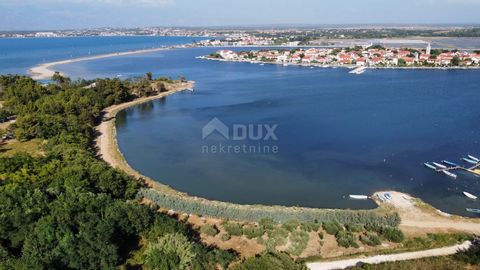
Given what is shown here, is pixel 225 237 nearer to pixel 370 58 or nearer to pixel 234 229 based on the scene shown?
pixel 234 229

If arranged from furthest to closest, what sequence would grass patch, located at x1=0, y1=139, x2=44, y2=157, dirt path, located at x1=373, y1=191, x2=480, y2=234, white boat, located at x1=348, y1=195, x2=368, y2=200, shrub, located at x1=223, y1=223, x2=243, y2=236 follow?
grass patch, located at x1=0, y1=139, x2=44, y2=157 < white boat, located at x1=348, y1=195, x2=368, y2=200 < dirt path, located at x1=373, y1=191, x2=480, y2=234 < shrub, located at x1=223, y1=223, x2=243, y2=236

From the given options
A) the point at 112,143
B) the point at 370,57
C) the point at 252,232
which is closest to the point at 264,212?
the point at 252,232

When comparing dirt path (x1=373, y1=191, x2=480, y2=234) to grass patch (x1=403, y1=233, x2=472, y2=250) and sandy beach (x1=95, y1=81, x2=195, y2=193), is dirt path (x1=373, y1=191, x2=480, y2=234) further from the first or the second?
sandy beach (x1=95, y1=81, x2=195, y2=193)

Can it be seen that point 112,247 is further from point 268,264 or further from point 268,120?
point 268,120

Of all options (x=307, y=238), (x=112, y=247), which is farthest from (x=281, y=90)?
(x=112, y=247)

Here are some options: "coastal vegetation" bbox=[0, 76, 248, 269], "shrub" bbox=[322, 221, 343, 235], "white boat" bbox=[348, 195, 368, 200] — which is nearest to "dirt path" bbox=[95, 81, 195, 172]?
"coastal vegetation" bbox=[0, 76, 248, 269]

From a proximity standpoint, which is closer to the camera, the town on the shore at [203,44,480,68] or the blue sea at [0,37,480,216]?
the blue sea at [0,37,480,216]

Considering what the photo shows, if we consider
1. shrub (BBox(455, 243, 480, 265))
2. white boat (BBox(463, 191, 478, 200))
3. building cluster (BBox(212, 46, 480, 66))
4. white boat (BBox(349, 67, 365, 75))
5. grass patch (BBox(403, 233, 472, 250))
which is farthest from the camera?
building cluster (BBox(212, 46, 480, 66))

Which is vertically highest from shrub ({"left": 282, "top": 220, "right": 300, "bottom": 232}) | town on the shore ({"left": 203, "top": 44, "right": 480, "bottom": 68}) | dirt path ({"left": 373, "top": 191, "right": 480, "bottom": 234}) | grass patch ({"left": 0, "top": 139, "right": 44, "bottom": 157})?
town on the shore ({"left": 203, "top": 44, "right": 480, "bottom": 68})
